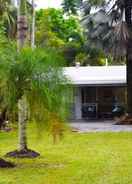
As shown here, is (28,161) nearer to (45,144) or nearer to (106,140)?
(45,144)

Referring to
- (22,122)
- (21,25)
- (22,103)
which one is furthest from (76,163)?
(21,25)

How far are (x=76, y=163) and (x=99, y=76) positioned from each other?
20.5 meters

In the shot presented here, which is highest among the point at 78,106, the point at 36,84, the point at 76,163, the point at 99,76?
the point at 36,84

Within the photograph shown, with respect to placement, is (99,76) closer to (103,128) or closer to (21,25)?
(103,128)

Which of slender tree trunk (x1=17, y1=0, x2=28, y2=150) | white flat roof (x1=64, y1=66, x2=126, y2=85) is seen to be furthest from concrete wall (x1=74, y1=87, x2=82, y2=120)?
slender tree trunk (x1=17, y1=0, x2=28, y2=150)

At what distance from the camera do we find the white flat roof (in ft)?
107

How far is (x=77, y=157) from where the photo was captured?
14844mm

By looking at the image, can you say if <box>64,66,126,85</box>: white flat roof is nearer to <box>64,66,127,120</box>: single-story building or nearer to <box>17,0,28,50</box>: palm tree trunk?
<box>64,66,127,120</box>: single-story building

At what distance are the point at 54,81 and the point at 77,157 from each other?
279 cm

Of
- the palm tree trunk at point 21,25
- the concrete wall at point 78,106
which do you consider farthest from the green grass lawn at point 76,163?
the concrete wall at point 78,106

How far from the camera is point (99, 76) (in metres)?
33.8

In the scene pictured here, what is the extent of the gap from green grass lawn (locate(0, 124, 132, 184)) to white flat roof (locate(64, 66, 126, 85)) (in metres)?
12.2

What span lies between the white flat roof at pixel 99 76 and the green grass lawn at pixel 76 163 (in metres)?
12.2

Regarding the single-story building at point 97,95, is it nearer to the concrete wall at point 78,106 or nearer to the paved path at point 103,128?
the concrete wall at point 78,106
